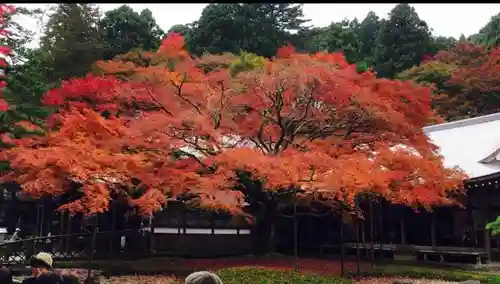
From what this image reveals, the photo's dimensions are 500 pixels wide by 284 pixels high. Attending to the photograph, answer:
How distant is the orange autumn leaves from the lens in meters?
14.6

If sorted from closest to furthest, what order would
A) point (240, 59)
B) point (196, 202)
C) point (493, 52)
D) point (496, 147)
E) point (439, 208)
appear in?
point (196, 202), point (439, 208), point (496, 147), point (240, 59), point (493, 52)

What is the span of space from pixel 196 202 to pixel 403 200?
6.06m

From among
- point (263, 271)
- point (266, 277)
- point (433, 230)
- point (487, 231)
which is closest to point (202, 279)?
point (266, 277)

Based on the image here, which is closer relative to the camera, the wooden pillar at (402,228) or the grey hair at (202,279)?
the grey hair at (202,279)

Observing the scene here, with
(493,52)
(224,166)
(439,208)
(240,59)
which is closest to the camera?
(224,166)

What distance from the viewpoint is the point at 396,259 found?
19.6 metres

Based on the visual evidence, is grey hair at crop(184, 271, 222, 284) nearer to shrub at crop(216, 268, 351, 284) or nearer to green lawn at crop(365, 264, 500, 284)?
shrub at crop(216, 268, 351, 284)

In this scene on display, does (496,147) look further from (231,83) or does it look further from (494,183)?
(231,83)

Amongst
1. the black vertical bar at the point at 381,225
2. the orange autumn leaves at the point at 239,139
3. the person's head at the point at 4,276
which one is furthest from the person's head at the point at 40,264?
the black vertical bar at the point at 381,225

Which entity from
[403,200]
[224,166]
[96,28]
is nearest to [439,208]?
[403,200]

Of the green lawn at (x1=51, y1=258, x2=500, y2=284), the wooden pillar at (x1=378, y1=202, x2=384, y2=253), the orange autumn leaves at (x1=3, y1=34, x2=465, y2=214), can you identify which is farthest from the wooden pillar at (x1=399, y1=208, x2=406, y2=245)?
the orange autumn leaves at (x1=3, y1=34, x2=465, y2=214)

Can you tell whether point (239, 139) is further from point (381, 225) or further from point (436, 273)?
point (436, 273)

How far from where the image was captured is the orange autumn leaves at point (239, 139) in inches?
573

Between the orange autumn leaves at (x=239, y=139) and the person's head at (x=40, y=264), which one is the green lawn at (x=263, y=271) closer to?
the orange autumn leaves at (x=239, y=139)
